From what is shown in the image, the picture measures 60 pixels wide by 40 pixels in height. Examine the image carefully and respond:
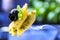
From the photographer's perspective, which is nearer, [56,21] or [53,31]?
[53,31]

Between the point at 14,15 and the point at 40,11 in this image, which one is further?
the point at 40,11

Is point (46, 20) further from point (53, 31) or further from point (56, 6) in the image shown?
point (53, 31)

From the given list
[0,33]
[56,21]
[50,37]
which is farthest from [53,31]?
[56,21]

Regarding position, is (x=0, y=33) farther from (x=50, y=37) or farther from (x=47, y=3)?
(x=47, y=3)

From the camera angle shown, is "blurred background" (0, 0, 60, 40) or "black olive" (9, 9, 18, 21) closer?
"black olive" (9, 9, 18, 21)

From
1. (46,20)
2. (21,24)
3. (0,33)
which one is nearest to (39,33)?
(21,24)

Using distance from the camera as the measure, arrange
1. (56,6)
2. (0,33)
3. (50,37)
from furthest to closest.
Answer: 1. (56,6)
2. (0,33)
3. (50,37)

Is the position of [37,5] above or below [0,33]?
above

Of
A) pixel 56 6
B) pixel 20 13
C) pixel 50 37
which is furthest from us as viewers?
pixel 56 6

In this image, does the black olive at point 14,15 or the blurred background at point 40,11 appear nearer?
the black olive at point 14,15
